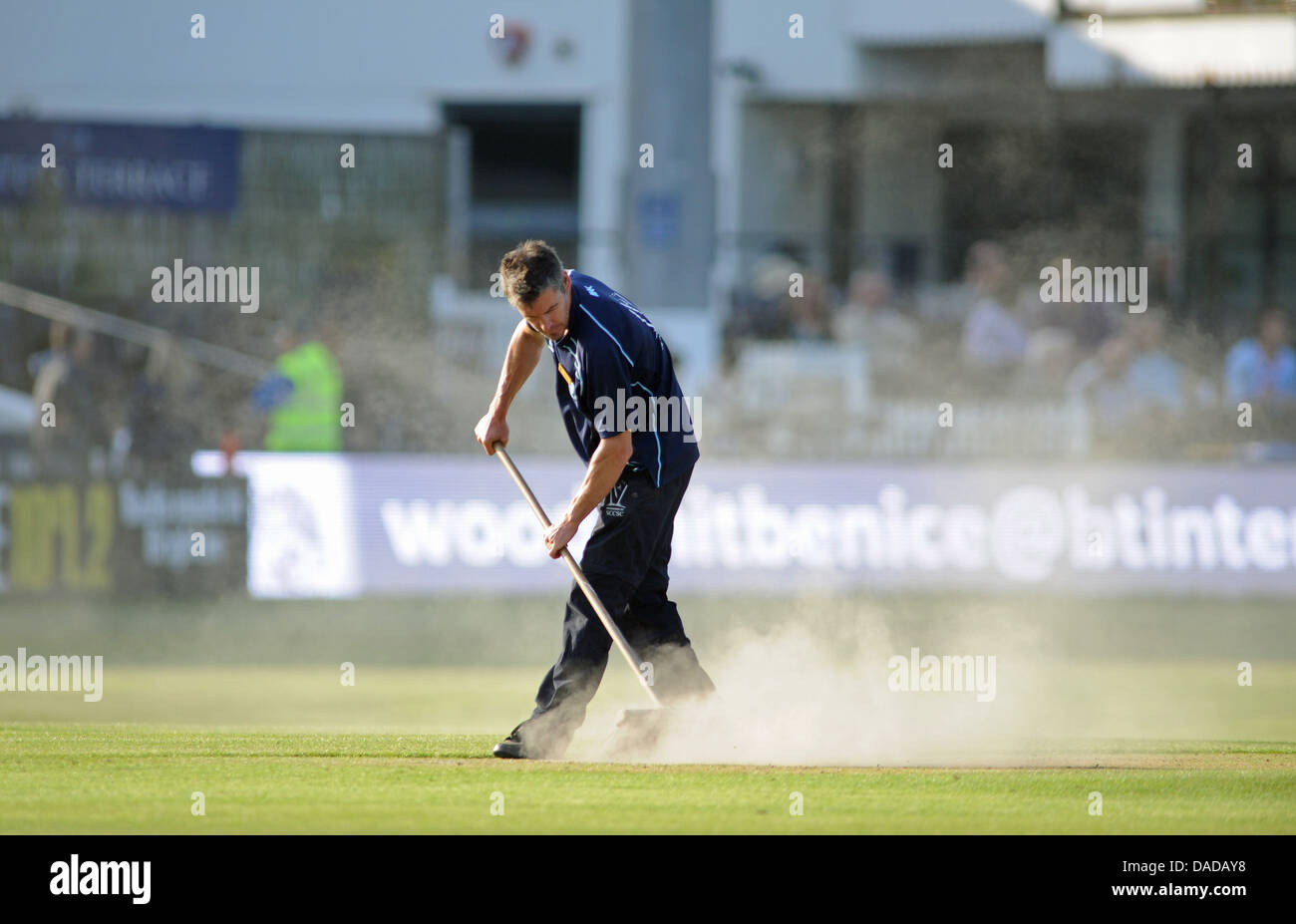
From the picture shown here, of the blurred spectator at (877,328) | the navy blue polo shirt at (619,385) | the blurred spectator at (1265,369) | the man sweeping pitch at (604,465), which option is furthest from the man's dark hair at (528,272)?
the blurred spectator at (877,328)

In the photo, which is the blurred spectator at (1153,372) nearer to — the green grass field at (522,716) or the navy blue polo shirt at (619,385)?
the green grass field at (522,716)

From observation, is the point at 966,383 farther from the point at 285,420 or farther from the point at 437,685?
the point at 437,685

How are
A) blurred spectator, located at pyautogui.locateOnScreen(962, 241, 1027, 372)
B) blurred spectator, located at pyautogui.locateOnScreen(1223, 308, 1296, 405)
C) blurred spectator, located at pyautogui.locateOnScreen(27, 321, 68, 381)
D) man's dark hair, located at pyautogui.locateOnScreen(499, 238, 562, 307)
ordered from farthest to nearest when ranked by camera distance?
blurred spectator, located at pyautogui.locateOnScreen(962, 241, 1027, 372)
blurred spectator, located at pyautogui.locateOnScreen(1223, 308, 1296, 405)
blurred spectator, located at pyautogui.locateOnScreen(27, 321, 68, 381)
man's dark hair, located at pyautogui.locateOnScreen(499, 238, 562, 307)

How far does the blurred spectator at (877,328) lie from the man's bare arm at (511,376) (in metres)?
11.1

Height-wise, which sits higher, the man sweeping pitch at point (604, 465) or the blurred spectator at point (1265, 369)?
the blurred spectator at point (1265, 369)

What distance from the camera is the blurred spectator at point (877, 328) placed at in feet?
61.4

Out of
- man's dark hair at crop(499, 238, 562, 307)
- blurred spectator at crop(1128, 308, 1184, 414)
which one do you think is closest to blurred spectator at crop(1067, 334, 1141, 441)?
blurred spectator at crop(1128, 308, 1184, 414)

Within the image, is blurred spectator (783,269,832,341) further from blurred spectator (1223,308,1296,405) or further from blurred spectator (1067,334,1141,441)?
blurred spectator (1223,308,1296,405)

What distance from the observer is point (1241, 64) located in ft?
77.6

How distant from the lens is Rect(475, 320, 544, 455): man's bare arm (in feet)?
25.1

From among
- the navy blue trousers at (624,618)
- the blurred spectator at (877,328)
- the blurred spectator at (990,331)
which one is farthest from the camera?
the blurred spectator at (877,328)

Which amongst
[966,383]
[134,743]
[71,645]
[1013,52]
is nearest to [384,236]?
[966,383]
